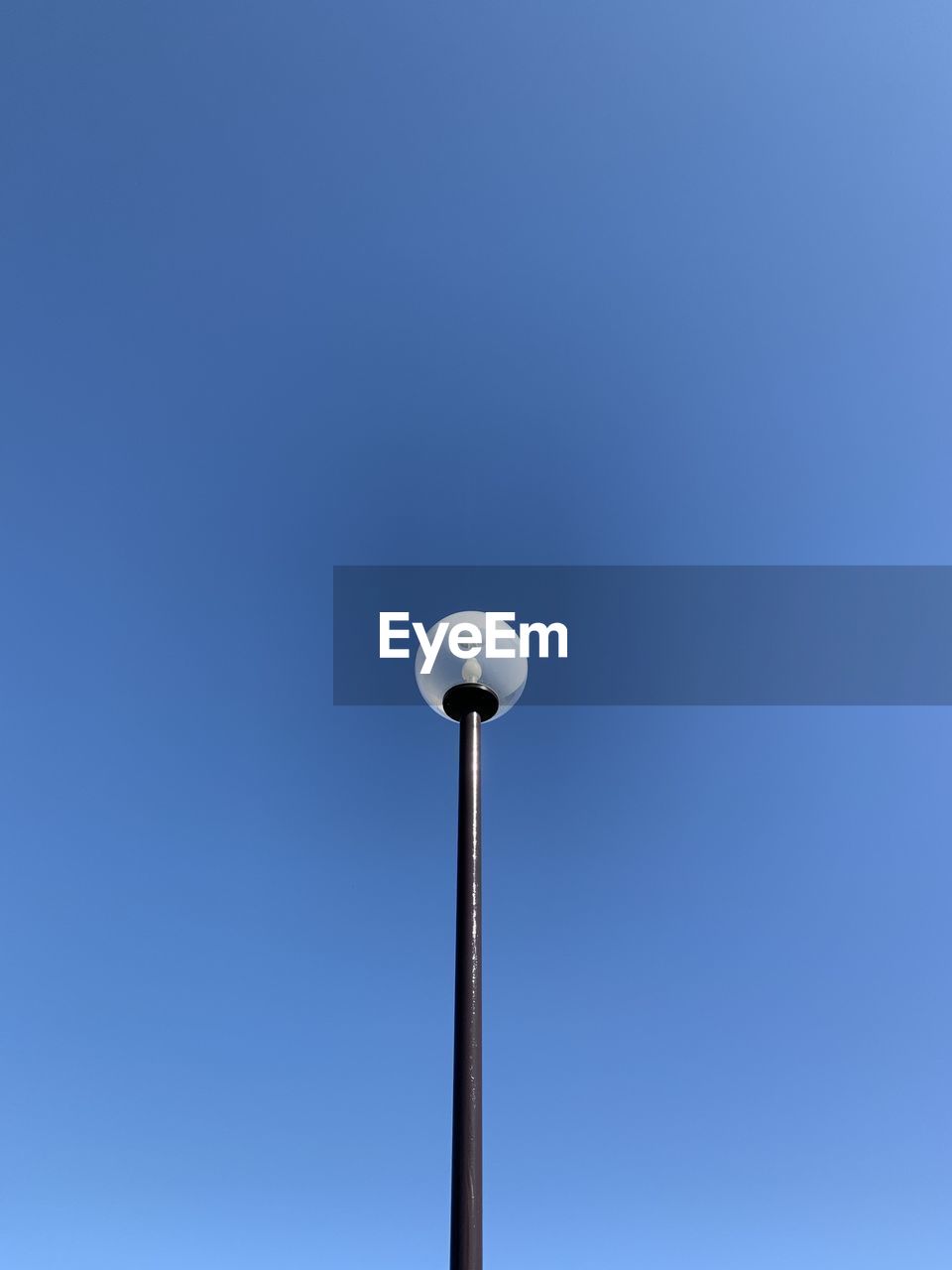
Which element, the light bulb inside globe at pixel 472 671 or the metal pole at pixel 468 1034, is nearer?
the metal pole at pixel 468 1034

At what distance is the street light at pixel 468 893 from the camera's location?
3316 millimetres

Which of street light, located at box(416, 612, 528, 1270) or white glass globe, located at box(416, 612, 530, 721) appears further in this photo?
white glass globe, located at box(416, 612, 530, 721)

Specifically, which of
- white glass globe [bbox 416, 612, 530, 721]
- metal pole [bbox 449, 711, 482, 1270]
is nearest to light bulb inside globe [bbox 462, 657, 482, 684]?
white glass globe [bbox 416, 612, 530, 721]

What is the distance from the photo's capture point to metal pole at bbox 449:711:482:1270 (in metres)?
3.28

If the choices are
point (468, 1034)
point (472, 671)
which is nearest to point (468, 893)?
point (468, 1034)

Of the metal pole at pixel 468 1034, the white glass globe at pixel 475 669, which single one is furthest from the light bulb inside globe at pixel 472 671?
the metal pole at pixel 468 1034

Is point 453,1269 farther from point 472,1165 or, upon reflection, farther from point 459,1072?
point 459,1072

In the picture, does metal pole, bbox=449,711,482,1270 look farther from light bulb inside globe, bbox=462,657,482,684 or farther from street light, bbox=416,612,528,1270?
light bulb inside globe, bbox=462,657,482,684

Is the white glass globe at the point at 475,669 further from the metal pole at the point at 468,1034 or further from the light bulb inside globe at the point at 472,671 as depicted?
the metal pole at the point at 468,1034

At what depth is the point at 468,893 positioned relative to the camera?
4062mm

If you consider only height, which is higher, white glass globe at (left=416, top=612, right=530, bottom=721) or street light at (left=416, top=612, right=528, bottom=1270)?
white glass globe at (left=416, top=612, right=530, bottom=721)

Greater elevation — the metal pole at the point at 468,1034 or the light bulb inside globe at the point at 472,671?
the light bulb inside globe at the point at 472,671

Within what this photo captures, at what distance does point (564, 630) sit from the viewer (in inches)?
345

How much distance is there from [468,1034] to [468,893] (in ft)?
1.90
